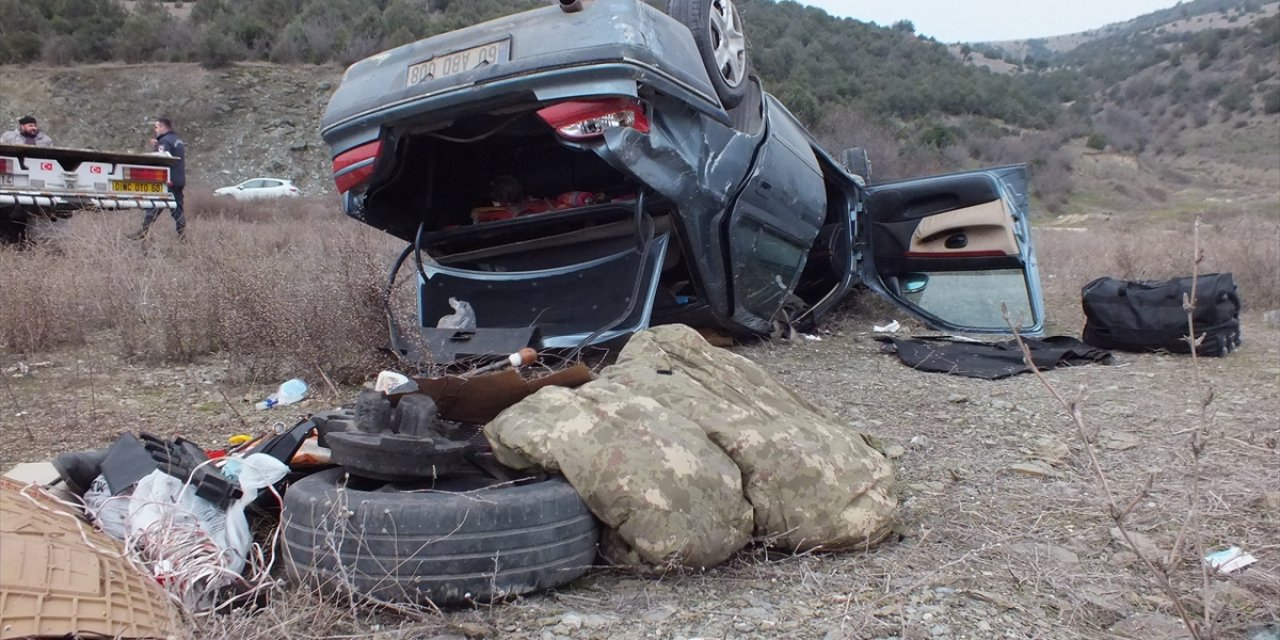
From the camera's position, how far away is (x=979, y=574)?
7.23 feet

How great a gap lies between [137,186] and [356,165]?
6.15 m

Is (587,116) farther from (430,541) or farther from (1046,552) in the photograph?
(1046,552)

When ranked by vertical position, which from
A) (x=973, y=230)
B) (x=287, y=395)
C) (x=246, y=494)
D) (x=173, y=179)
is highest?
(x=173, y=179)

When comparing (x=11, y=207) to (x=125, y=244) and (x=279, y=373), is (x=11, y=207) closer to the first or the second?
(x=125, y=244)

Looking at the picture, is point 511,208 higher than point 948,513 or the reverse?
higher

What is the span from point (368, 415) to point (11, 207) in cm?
756

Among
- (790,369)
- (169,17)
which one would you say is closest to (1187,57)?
(169,17)

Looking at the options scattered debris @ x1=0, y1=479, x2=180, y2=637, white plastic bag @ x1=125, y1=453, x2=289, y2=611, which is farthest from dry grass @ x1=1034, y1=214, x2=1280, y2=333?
scattered debris @ x1=0, y1=479, x2=180, y2=637

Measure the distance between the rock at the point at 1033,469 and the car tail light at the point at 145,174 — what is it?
858 centimetres

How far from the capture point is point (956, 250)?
6590 mm

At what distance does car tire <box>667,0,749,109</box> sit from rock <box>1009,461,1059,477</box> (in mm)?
2114

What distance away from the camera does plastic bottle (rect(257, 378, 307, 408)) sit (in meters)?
3.77

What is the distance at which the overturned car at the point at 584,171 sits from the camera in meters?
3.48

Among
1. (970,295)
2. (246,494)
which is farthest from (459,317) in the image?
(970,295)
